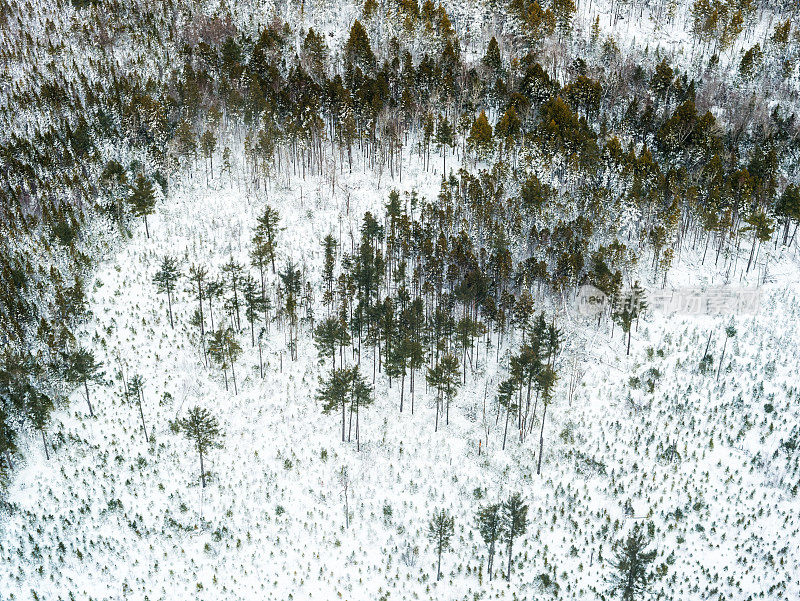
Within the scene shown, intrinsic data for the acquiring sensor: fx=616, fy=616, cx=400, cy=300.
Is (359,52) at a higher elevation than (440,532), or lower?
higher

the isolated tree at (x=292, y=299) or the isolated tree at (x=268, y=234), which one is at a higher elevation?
the isolated tree at (x=268, y=234)

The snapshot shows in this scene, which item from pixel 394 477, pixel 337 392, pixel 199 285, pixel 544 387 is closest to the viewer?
pixel 337 392

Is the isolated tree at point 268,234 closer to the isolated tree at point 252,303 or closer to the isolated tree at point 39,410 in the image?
the isolated tree at point 252,303

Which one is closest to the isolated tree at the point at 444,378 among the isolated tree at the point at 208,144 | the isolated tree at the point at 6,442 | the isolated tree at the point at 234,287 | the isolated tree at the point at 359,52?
the isolated tree at the point at 234,287

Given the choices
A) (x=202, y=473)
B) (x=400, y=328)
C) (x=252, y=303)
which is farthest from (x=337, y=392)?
(x=252, y=303)

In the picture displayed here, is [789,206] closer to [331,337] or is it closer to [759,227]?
[759,227]

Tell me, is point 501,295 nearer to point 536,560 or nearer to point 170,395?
point 536,560

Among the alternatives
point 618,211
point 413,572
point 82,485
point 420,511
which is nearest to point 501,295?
point 618,211
